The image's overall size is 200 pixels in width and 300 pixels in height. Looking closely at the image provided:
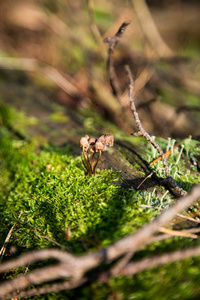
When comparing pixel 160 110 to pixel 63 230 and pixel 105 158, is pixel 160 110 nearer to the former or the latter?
pixel 105 158

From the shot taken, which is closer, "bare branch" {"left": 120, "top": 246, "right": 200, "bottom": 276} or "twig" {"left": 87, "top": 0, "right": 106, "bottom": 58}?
"bare branch" {"left": 120, "top": 246, "right": 200, "bottom": 276}

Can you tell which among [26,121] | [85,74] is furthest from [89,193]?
[85,74]

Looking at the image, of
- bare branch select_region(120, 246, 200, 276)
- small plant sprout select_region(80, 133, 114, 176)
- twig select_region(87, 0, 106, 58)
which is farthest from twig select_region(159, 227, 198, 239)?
twig select_region(87, 0, 106, 58)

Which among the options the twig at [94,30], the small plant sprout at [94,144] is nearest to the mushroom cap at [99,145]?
the small plant sprout at [94,144]

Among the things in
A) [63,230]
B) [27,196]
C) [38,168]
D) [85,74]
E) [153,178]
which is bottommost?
[63,230]

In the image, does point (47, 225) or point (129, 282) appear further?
point (47, 225)

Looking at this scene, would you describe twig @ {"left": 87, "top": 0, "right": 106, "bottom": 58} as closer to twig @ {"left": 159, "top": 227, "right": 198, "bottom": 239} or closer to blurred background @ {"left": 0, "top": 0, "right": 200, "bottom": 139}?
blurred background @ {"left": 0, "top": 0, "right": 200, "bottom": 139}
